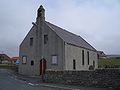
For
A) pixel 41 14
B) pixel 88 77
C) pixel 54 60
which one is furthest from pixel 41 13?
pixel 88 77

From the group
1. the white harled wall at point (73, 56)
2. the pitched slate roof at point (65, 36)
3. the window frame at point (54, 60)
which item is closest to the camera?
the white harled wall at point (73, 56)

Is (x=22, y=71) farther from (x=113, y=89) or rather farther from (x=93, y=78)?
(x=113, y=89)

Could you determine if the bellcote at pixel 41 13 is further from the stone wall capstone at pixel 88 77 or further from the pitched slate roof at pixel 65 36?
the stone wall capstone at pixel 88 77

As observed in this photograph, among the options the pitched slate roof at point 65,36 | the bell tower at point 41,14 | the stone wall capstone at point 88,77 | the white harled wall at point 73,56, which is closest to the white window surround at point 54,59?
the white harled wall at point 73,56

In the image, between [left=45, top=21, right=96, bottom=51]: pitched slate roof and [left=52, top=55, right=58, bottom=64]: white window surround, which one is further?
[left=45, top=21, right=96, bottom=51]: pitched slate roof

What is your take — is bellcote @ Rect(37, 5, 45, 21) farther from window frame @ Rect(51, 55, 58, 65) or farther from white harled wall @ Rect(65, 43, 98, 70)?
window frame @ Rect(51, 55, 58, 65)

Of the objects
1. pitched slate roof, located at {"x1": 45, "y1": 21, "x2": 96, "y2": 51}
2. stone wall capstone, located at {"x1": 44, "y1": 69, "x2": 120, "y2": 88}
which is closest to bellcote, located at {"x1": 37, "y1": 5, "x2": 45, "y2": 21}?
pitched slate roof, located at {"x1": 45, "y1": 21, "x2": 96, "y2": 51}

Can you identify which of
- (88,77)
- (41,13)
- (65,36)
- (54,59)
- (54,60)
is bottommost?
(88,77)

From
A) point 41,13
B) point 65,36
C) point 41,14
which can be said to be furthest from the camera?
point 65,36

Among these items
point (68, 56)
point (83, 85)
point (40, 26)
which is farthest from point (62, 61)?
point (83, 85)

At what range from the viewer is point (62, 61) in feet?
113

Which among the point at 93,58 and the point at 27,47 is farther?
the point at 93,58

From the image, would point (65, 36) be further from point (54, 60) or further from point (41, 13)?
point (54, 60)

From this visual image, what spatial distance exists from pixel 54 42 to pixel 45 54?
266 cm
